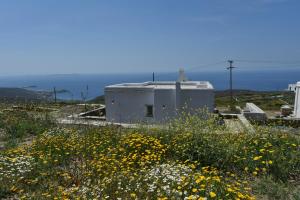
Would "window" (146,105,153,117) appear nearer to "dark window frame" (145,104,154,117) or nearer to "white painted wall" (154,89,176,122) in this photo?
"dark window frame" (145,104,154,117)

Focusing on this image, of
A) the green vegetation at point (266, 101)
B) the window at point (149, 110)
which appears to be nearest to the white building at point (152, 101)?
the window at point (149, 110)

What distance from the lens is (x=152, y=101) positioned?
18.4 meters

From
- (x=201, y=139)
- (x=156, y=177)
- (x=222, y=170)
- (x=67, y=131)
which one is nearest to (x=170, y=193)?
(x=156, y=177)

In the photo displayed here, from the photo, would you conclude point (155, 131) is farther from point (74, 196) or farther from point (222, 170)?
point (74, 196)

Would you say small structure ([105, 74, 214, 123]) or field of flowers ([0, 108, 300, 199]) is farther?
small structure ([105, 74, 214, 123])

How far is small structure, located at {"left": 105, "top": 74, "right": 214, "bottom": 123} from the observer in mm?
17797

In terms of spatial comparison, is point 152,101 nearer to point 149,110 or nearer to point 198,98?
point 149,110

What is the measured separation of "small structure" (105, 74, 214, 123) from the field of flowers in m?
9.23

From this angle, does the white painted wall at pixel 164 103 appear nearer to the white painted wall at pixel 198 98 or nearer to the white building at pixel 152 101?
the white building at pixel 152 101

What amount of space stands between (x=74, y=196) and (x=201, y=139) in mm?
3339

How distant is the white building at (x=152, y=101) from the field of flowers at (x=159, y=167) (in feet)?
30.3

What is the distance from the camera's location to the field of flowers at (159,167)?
4.91 metres

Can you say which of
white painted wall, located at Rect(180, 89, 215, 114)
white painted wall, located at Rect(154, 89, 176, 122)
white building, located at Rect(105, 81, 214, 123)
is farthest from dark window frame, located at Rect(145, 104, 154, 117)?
white painted wall, located at Rect(180, 89, 215, 114)

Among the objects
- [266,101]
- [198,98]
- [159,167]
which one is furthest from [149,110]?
[266,101]
